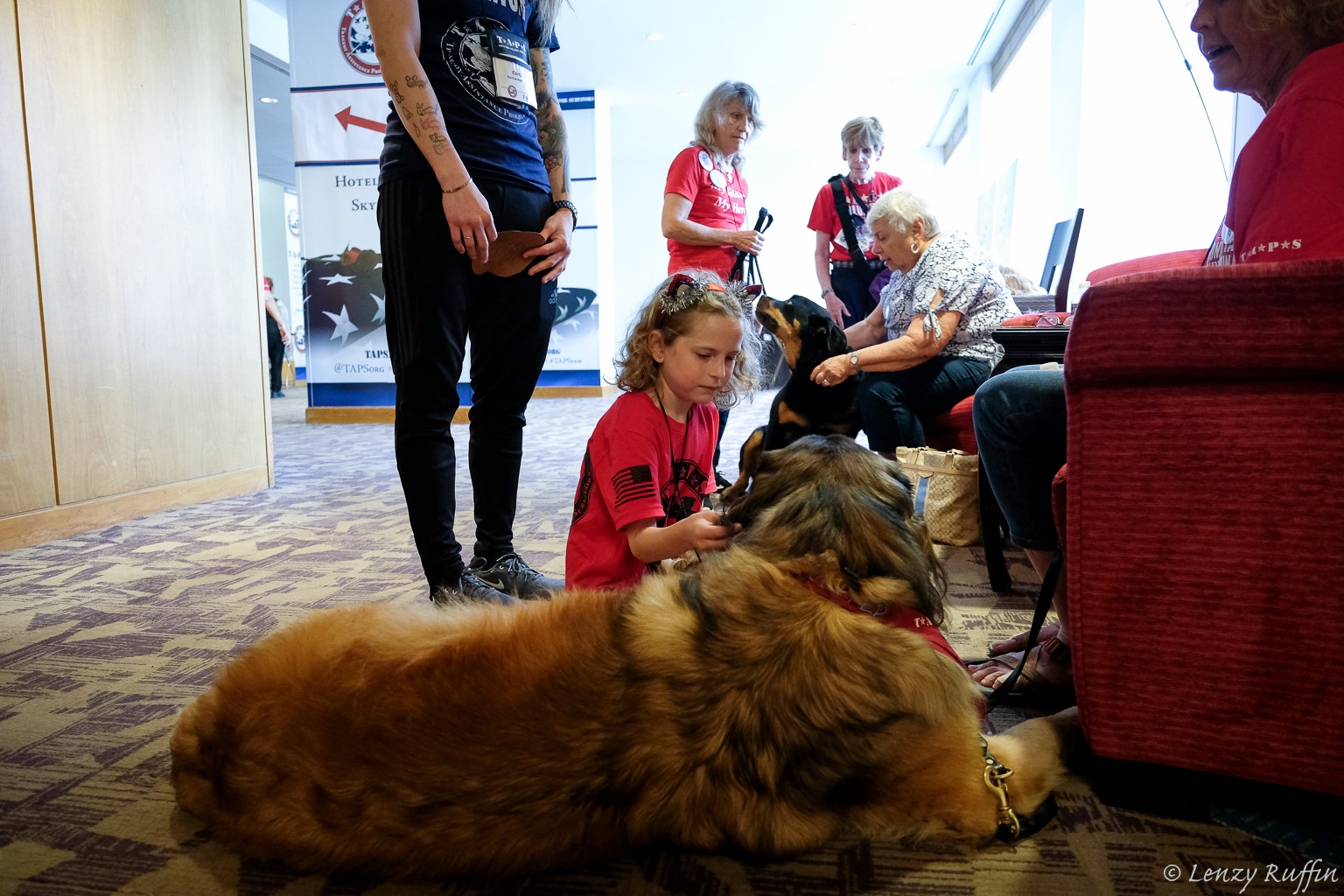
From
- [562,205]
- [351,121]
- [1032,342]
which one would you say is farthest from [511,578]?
[351,121]

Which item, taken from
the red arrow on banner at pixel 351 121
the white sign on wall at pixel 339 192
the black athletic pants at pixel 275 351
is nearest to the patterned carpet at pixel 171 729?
the white sign on wall at pixel 339 192

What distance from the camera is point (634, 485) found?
1.72 meters

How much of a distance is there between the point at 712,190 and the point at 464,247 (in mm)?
2039

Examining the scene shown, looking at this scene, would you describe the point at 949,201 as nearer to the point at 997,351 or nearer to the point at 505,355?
the point at 997,351

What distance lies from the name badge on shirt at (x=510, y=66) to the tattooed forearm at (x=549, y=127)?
0.58 ft

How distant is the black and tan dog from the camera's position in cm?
302

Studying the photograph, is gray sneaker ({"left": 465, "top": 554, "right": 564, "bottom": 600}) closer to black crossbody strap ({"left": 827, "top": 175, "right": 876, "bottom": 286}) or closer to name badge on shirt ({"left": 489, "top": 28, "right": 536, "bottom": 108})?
name badge on shirt ({"left": 489, "top": 28, "right": 536, "bottom": 108})

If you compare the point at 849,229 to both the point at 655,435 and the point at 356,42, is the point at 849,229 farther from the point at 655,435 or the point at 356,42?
the point at 356,42

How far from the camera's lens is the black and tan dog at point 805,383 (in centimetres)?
302

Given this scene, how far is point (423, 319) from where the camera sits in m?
1.88

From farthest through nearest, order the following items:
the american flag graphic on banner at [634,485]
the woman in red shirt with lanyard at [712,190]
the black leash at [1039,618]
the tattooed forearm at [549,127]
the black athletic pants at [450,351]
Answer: the woman in red shirt with lanyard at [712,190]
the tattooed forearm at [549,127]
the black athletic pants at [450,351]
the american flag graphic on banner at [634,485]
the black leash at [1039,618]

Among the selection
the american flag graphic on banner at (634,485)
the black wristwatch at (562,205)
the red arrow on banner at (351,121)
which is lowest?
the american flag graphic on banner at (634,485)

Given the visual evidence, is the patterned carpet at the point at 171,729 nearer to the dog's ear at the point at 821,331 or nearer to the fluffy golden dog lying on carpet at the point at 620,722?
the fluffy golden dog lying on carpet at the point at 620,722

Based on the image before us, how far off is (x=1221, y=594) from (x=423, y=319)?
5.39ft
